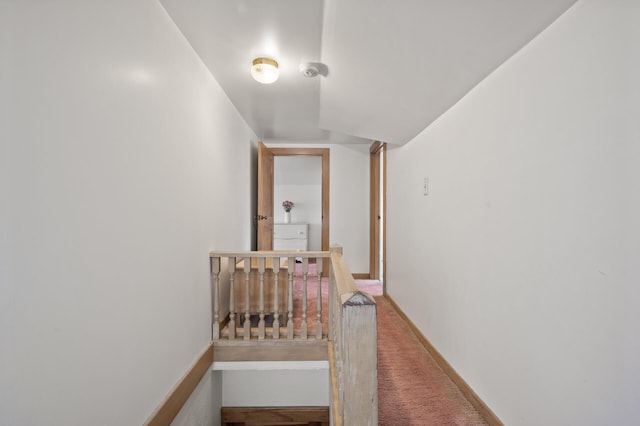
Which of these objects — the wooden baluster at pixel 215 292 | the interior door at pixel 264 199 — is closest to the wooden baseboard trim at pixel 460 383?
the wooden baluster at pixel 215 292

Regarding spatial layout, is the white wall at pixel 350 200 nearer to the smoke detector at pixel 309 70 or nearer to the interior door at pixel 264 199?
the interior door at pixel 264 199

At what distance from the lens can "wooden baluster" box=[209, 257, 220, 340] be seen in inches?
84.0

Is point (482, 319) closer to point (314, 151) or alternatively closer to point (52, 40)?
point (52, 40)

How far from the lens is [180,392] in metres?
1.64

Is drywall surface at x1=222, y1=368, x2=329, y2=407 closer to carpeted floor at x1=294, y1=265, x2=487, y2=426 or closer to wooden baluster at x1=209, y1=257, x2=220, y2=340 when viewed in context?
carpeted floor at x1=294, y1=265, x2=487, y2=426

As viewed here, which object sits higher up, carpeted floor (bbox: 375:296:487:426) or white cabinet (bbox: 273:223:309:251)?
white cabinet (bbox: 273:223:309:251)

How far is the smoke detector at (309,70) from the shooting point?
194 cm

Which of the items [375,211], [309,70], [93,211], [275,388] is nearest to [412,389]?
[275,388]

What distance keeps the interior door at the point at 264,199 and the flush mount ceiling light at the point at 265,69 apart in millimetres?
1525

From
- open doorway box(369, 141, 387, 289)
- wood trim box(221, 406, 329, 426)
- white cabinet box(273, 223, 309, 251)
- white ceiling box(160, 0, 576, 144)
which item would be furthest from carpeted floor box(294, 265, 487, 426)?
white cabinet box(273, 223, 309, 251)

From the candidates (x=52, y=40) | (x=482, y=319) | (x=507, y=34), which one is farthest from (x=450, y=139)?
(x=52, y=40)

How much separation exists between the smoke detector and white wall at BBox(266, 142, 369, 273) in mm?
2238

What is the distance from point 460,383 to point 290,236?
14.3 ft

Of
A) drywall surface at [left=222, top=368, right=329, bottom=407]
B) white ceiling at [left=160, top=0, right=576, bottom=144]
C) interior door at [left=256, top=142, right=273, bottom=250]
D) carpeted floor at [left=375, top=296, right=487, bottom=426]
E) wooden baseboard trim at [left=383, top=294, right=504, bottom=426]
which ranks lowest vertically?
drywall surface at [left=222, top=368, right=329, bottom=407]
